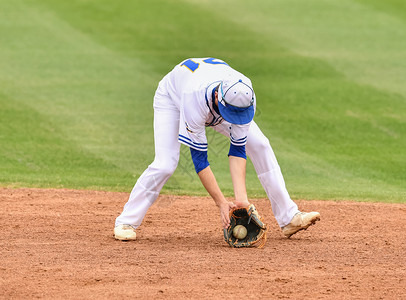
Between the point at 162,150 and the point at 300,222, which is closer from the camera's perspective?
the point at 162,150

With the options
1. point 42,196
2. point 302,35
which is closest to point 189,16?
point 302,35

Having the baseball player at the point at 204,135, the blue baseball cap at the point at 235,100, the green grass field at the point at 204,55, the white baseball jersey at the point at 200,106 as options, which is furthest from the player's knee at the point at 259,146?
the green grass field at the point at 204,55

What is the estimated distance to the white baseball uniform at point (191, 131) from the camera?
6352 mm

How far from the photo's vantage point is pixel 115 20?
65.1 ft

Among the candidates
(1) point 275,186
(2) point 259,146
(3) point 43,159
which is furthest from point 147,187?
(3) point 43,159

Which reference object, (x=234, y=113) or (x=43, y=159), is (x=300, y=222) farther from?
Result: (x=43, y=159)

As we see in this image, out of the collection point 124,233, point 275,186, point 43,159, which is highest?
point 275,186

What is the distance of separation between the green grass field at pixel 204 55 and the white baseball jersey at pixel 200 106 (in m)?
3.45

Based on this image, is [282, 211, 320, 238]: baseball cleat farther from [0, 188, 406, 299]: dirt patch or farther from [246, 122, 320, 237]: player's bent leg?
[0, 188, 406, 299]: dirt patch

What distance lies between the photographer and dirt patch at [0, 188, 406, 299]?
555 cm

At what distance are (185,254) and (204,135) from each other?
1.09m

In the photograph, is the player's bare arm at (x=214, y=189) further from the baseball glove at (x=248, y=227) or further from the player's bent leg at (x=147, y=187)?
the player's bent leg at (x=147, y=187)

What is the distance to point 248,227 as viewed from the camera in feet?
23.0

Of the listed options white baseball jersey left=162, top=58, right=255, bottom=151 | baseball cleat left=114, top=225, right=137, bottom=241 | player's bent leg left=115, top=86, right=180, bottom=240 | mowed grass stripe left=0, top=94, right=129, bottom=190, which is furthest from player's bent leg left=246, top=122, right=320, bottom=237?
mowed grass stripe left=0, top=94, right=129, bottom=190
